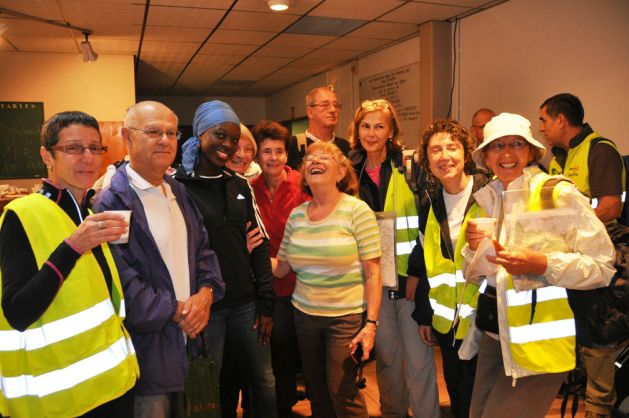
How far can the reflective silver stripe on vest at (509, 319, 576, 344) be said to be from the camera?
157 cm

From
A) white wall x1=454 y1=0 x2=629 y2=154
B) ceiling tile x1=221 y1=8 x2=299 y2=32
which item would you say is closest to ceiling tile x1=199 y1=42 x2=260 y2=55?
ceiling tile x1=221 y1=8 x2=299 y2=32

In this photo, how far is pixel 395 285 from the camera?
2408 mm

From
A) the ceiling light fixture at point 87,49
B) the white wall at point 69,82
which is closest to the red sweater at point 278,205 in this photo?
the ceiling light fixture at point 87,49

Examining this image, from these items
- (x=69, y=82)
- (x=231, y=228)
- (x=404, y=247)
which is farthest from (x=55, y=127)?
(x=69, y=82)

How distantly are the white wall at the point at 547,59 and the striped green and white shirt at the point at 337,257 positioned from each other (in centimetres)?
269

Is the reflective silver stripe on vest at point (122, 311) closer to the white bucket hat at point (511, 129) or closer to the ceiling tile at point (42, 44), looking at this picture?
the white bucket hat at point (511, 129)

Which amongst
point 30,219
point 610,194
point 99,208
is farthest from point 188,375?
point 610,194

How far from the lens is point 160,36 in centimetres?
562

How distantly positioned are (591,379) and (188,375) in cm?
244

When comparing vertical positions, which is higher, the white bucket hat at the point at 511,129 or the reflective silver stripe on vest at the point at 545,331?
the white bucket hat at the point at 511,129

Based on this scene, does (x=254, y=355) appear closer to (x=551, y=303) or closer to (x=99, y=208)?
(x=99, y=208)

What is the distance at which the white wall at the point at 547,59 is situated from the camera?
146 inches

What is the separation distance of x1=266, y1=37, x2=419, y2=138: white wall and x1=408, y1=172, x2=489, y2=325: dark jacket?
417 centimetres

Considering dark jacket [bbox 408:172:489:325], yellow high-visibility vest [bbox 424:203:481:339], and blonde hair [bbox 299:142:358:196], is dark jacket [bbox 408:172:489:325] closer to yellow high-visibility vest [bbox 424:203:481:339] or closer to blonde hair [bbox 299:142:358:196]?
yellow high-visibility vest [bbox 424:203:481:339]
